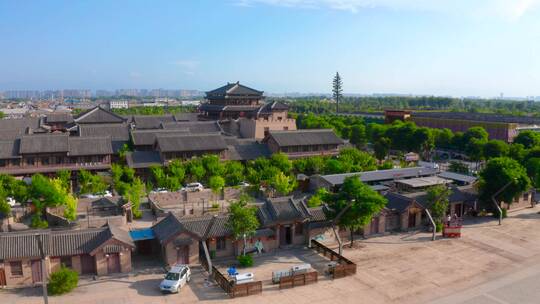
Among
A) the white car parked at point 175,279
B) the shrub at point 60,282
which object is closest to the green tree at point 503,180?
the white car parked at point 175,279

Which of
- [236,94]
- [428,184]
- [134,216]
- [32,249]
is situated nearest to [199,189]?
[134,216]

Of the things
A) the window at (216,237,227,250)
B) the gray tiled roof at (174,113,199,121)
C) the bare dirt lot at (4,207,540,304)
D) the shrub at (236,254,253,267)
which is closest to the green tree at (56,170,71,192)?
the bare dirt lot at (4,207,540,304)

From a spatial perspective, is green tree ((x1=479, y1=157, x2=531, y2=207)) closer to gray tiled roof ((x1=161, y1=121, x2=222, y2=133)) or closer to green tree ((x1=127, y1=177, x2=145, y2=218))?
green tree ((x1=127, y1=177, x2=145, y2=218))

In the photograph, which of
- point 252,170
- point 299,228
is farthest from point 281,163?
point 299,228

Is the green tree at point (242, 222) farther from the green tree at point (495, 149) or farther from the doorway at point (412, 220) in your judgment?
the green tree at point (495, 149)

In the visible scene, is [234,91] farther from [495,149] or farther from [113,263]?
[113,263]

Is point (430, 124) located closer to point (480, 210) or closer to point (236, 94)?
point (236, 94)

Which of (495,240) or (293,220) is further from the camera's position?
(495,240)
